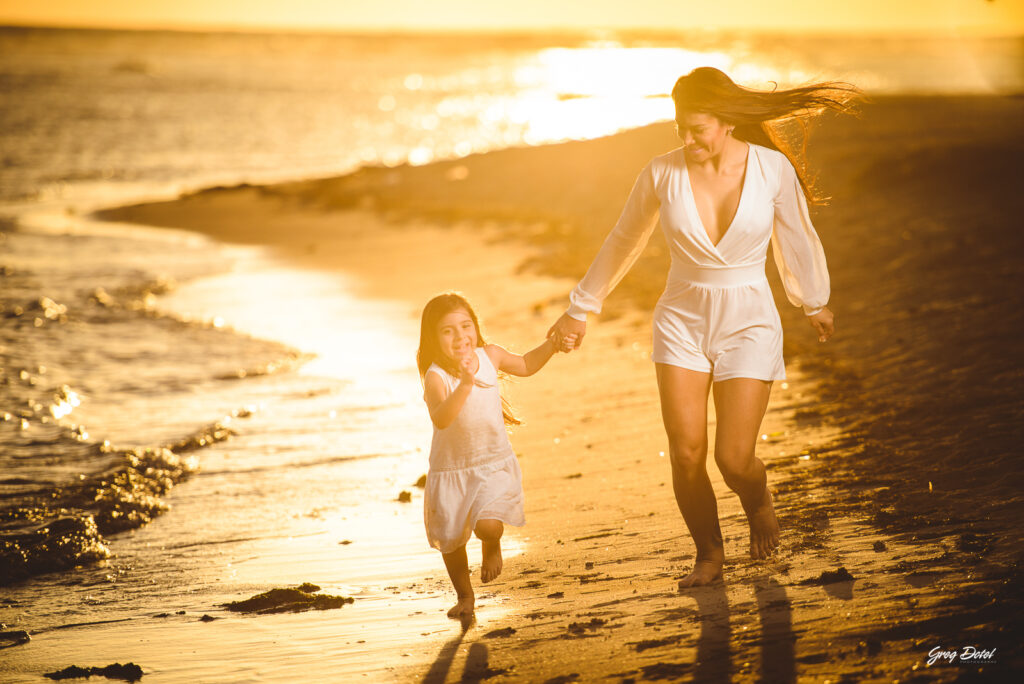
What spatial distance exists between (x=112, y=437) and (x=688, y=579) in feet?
17.1

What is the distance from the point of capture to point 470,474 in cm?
435

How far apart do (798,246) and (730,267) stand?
393 mm

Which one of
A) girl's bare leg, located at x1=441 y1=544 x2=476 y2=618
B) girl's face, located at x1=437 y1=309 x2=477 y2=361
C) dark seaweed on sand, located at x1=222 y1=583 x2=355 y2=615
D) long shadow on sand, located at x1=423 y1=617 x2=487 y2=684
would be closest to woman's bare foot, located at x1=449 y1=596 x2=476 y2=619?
girl's bare leg, located at x1=441 y1=544 x2=476 y2=618

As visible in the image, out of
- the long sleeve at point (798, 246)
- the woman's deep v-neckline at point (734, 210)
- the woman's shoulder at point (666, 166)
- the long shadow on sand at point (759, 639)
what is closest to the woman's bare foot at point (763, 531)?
A: the long shadow on sand at point (759, 639)

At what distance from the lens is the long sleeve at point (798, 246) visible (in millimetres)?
4387

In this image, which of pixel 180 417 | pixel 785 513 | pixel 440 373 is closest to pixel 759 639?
pixel 785 513

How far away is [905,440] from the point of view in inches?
240

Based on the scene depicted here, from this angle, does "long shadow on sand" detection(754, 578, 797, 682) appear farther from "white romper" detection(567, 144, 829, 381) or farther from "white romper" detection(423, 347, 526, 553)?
"white romper" detection(423, 347, 526, 553)

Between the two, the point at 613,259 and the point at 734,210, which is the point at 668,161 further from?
the point at 613,259

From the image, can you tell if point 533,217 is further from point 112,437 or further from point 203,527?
point 203,527

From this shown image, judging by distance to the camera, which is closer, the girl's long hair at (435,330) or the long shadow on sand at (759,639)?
the long shadow on sand at (759,639)

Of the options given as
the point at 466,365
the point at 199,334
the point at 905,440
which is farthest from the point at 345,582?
the point at 199,334

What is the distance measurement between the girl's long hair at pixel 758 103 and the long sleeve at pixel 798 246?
16 centimetres

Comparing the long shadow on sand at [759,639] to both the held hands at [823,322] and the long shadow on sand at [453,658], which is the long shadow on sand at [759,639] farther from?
the held hands at [823,322]
